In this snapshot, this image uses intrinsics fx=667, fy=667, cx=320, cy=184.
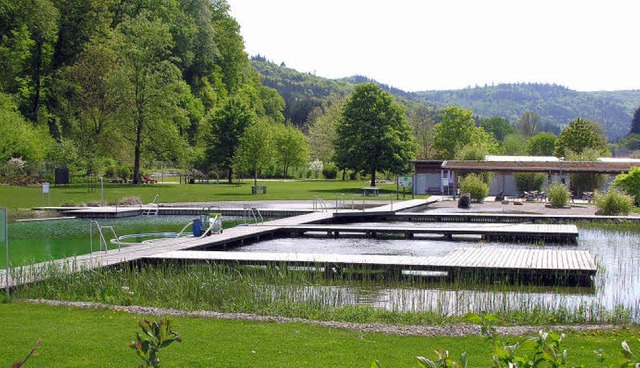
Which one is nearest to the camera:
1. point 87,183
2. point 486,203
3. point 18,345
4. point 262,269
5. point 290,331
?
point 18,345

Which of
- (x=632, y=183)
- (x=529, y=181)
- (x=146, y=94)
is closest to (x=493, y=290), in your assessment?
(x=632, y=183)

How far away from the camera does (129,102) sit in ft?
144

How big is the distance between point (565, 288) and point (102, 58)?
3993 centimetres

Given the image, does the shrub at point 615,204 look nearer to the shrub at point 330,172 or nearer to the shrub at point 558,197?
the shrub at point 558,197

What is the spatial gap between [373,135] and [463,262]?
32713 mm

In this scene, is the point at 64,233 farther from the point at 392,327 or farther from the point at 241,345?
the point at 392,327

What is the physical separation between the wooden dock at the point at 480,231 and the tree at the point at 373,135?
2452 centimetres

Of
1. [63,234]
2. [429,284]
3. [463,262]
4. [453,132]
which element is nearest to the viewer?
[429,284]

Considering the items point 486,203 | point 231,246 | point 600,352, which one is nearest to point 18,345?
point 600,352

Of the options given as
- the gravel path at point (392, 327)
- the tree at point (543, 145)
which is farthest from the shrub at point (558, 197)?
the tree at point (543, 145)

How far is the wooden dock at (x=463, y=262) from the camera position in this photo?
12.3 meters

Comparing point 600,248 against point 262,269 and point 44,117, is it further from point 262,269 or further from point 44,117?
point 44,117

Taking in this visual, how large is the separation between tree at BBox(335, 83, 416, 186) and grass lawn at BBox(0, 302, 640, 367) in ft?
123

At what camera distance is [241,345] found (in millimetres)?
7027
